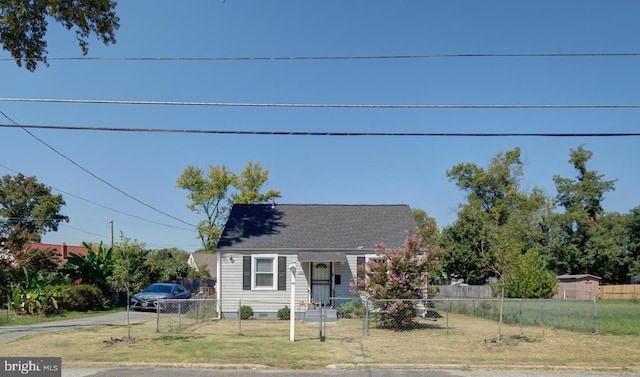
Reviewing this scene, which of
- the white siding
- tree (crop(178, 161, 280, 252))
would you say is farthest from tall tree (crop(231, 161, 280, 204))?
the white siding

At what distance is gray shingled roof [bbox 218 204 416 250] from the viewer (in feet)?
69.8

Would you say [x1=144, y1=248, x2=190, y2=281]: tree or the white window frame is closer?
the white window frame

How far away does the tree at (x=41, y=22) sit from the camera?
12094 millimetres

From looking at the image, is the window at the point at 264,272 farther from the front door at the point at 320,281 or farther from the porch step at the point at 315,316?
the porch step at the point at 315,316

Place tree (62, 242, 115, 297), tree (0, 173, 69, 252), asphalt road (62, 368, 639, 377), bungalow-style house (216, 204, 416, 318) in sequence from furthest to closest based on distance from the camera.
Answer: tree (0, 173, 69, 252) → tree (62, 242, 115, 297) → bungalow-style house (216, 204, 416, 318) → asphalt road (62, 368, 639, 377)

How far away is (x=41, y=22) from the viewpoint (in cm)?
1295

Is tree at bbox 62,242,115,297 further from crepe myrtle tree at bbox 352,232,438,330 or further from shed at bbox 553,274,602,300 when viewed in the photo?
shed at bbox 553,274,602,300

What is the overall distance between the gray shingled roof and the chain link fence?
2.60 metres

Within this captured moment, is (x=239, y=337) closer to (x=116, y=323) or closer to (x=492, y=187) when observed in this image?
(x=116, y=323)

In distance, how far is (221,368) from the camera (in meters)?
10.0

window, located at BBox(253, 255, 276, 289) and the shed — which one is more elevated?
window, located at BBox(253, 255, 276, 289)

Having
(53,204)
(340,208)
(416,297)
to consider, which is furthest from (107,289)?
(53,204)

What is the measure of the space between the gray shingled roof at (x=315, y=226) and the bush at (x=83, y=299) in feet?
26.7

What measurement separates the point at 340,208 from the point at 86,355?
50.1 feet
